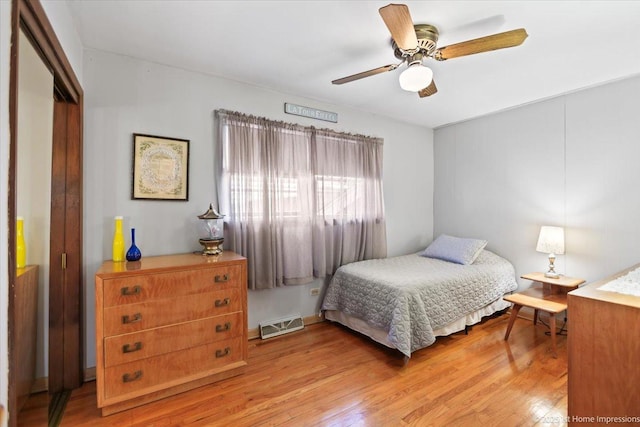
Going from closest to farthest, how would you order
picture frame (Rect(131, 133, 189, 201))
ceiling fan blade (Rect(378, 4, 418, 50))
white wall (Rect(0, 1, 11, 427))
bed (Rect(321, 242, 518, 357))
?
white wall (Rect(0, 1, 11, 427)) < ceiling fan blade (Rect(378, 4, 418, 50)) < picture frame (Rect(131, 133, 189, 201)) < bed (Rect(321, 242, 518, 357))

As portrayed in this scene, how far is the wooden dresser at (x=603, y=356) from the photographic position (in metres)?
1.35

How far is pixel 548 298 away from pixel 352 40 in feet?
9.33

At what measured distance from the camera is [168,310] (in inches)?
78.4

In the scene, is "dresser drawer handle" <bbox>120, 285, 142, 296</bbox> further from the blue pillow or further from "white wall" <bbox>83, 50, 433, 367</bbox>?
the blue pillow

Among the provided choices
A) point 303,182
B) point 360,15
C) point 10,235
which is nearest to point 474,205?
point 303,182

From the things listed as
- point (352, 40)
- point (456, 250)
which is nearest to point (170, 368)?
point (352, 40)

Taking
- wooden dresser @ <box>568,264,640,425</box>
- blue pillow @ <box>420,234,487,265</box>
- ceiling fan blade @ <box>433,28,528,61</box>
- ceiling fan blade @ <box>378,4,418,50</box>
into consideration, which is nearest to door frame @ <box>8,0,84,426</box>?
ceiling fan blade @ <box>378,4,418,50</box>

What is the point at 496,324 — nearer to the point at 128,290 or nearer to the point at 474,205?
the point at 474,205

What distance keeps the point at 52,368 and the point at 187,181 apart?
1537mm

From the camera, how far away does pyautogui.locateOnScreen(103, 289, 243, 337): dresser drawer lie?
5.98 feet

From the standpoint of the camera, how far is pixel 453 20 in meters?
1.87

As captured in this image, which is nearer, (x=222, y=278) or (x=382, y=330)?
(x=222, y=278)

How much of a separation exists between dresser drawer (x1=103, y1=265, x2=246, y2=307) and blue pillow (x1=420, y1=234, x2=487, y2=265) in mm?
2472

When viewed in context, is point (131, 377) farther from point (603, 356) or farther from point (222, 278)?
point (603, 356)
